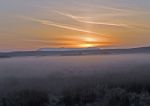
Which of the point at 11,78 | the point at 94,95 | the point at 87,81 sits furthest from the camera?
the point at 11,78

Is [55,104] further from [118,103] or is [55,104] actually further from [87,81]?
[87,81]

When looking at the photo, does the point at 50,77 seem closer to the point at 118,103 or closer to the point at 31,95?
the point at 31,95

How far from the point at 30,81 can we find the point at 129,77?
562 cm

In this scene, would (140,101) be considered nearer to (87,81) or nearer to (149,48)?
(87,81)

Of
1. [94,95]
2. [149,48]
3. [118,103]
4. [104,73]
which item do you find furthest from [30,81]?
[149,48]

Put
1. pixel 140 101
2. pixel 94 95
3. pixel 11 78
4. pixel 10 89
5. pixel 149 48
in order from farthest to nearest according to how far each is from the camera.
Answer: pixel 149 48, pixel 11 78, pixel 10 89, pixel 94 95, pixel 140 101

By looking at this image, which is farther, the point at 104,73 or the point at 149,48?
the point at 149,48

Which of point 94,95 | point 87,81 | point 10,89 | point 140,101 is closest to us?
point 140,101

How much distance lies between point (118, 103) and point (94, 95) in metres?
1.99

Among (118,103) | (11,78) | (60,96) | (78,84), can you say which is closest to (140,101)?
(118,103)

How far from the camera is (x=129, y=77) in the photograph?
25.6 metres

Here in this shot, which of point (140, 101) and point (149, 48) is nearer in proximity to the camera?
point (140, 101)

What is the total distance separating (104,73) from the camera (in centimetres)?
2839

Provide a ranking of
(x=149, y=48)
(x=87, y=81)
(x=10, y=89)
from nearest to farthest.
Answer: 1. (x=10, y=89)
2. (x=87, y=81)
3. (x=149, y=48)
